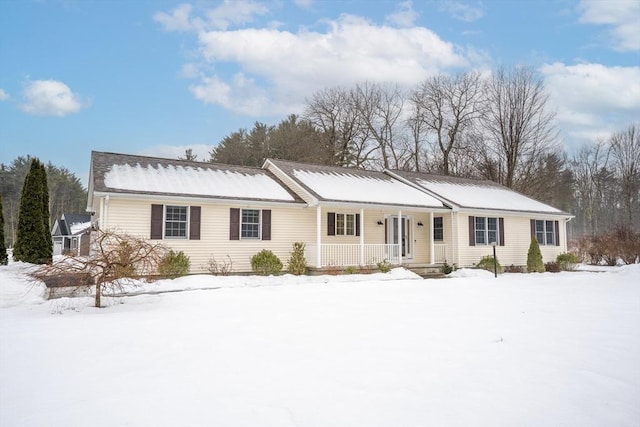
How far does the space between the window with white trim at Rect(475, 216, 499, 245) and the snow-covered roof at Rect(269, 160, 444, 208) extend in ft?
7.69

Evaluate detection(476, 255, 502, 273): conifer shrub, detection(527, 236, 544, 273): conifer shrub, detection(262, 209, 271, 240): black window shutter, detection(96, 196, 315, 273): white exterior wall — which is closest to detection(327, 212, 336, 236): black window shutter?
detection(96, 196, 315, 273): white exterior wall

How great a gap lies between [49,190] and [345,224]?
40.6m

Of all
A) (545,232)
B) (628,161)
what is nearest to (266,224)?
(545,232)

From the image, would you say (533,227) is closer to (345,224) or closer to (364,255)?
(364,255)

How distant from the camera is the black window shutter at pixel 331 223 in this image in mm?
17141

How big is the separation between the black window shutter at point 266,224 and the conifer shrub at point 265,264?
717 millimetres

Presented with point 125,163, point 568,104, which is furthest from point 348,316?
point 568,104

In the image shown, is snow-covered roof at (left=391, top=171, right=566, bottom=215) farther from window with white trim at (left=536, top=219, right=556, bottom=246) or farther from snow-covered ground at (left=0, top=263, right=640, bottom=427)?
snow-covered ground at (left=0, top=263, right=640, bottom=427)

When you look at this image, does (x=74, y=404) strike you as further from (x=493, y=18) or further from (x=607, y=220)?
(x=607, y=220)

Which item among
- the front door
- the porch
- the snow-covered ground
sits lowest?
the snow-covered ground

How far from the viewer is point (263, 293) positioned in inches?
432

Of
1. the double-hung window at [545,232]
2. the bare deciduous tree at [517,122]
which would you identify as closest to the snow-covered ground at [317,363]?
the double-hung window at [545,232]

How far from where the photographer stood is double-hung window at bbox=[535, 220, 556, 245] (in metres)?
21.3

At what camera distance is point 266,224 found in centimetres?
1553
